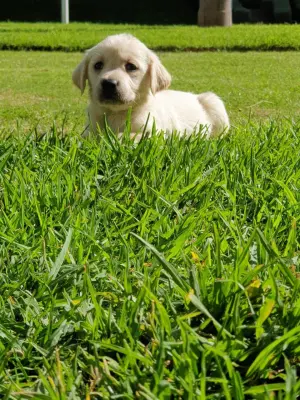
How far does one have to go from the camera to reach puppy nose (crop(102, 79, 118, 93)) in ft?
14.4

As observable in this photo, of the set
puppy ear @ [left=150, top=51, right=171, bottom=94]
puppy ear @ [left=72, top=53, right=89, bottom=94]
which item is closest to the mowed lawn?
puppy ear @ [left=150, top=51, right=171, bottom=94]

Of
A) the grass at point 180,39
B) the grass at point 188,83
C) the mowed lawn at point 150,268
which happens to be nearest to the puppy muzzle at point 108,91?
the grass at point 188,83

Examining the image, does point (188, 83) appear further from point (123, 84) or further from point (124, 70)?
point (123, 84)

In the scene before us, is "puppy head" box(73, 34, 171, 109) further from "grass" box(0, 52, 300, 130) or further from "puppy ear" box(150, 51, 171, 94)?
"grass" box(0, 52, 300, 130)

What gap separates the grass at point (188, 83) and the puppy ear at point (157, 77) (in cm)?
57

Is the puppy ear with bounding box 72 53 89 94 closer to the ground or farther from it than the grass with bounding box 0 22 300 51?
farther from it

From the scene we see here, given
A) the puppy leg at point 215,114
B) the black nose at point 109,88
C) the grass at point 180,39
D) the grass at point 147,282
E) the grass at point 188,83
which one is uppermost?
the grass at point 147,282

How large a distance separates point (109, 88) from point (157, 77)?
0.43 meters

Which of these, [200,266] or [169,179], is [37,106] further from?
[200,266]

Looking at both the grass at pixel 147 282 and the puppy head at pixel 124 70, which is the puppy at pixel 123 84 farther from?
the grass at pixel 147 282

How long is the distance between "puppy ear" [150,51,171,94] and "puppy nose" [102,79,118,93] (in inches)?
14.1

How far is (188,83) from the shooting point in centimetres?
848

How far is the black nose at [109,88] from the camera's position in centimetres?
439

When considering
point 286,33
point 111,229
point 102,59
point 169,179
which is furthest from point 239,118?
point 286,33
